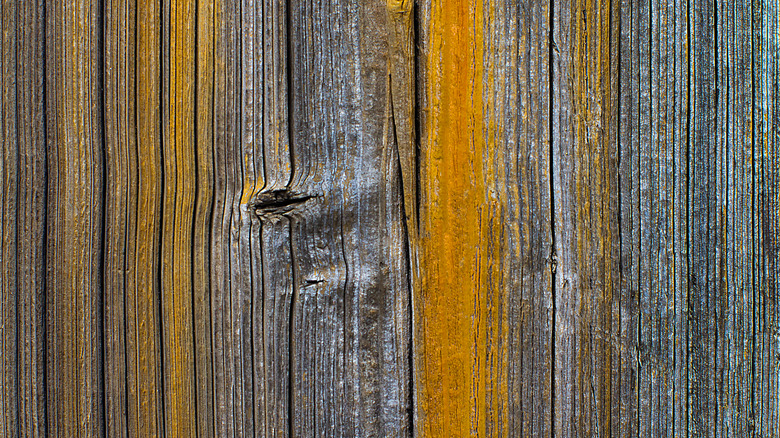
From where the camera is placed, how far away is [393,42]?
39.1 inches

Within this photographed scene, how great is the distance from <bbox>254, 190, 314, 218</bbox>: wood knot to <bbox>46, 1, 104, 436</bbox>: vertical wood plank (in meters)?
0.35

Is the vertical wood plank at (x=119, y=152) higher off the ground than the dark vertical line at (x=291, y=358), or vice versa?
the vertical wood plank at (x=119, y=152)

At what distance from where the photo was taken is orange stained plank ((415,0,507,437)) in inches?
39.3

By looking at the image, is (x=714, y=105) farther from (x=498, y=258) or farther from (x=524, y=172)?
(x=498, y=258)

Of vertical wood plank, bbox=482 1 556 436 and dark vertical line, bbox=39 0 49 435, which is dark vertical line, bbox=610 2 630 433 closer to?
vertical wood plank, bbox=482 1 556 436

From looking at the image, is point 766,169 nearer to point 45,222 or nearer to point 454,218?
point 454,218

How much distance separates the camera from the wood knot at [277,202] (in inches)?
38.5

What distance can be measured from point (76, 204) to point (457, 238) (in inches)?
32.1

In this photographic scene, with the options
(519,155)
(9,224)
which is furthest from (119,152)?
(519,155)

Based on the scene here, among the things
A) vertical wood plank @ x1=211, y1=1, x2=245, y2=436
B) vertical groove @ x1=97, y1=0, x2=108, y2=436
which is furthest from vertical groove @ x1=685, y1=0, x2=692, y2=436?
vertical groove @ x1=97, y1=0, x2=108, y2=436

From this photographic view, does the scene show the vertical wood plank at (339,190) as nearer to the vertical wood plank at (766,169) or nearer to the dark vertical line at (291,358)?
the dark vertical line at (291,358)

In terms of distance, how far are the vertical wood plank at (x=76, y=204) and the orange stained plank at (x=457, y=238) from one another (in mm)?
694

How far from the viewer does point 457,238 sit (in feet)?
3.30

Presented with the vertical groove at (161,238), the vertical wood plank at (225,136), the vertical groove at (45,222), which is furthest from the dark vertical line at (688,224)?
the vertical groove at (45,222)
